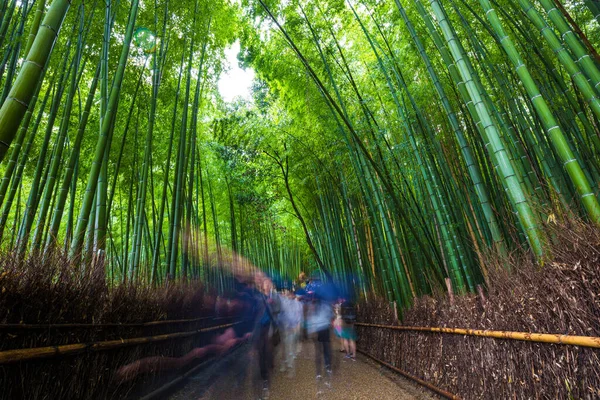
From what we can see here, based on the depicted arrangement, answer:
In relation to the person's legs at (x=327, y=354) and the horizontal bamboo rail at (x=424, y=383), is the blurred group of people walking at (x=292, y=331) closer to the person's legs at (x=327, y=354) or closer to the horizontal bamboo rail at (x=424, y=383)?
the person's legs at (x=327, y=354)

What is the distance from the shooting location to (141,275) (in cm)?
291

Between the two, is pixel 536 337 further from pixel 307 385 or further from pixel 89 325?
pixel 307 385

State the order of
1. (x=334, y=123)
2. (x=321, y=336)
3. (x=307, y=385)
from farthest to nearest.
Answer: (x=334, y=123), (x=321, y=336), (x=307, y=385)

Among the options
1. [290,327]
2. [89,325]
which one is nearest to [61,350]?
[89,325]

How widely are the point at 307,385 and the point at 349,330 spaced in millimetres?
2070

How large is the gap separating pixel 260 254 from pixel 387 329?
305 inches

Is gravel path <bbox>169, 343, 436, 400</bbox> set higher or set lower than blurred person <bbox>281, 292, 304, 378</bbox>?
lower

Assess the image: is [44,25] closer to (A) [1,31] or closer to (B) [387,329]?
(A) [1,31]

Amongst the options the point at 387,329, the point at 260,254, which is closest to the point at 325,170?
the point at 387,329

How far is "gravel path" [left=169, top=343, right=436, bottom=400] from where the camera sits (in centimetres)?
294

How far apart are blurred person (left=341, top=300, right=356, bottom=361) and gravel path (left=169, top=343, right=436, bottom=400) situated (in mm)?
621

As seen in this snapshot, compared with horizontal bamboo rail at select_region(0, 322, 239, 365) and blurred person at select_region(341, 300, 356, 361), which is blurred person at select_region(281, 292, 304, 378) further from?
horizontal bamboo rail at select_region(0, 322, 239, 365)

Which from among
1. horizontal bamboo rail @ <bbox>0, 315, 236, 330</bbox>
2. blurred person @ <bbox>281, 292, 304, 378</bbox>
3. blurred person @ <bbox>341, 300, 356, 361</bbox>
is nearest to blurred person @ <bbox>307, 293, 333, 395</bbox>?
blurred person @ <bbox>281, 292, 304, 378</bbox>

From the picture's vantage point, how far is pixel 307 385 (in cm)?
339
